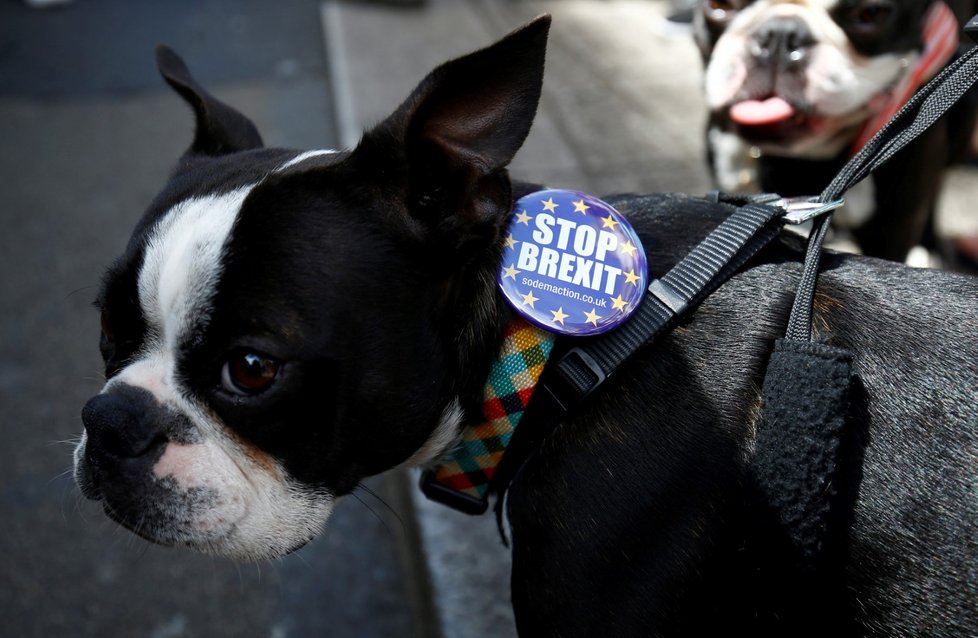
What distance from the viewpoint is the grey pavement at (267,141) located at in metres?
2.96

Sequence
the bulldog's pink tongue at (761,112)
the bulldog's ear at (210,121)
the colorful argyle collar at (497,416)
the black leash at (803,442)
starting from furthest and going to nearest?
the bulldog's pink tongue at (761,112) < the bulldog's ear at (210,121) < the colorful argyle collar at (497,416) < the black leash at (803,442)

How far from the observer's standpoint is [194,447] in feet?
6.06

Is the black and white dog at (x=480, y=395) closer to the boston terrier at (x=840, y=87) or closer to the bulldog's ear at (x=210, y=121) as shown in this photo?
the bulldog's ear at (x=210, y=121)

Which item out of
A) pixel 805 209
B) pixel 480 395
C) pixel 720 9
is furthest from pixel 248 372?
pixel 720 9

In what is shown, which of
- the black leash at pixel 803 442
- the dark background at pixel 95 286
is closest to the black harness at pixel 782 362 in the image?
the black leash at pixel 803 442

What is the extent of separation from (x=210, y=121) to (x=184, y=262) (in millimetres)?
664

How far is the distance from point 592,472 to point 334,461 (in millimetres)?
557

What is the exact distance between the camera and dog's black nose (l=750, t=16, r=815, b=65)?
293 cm

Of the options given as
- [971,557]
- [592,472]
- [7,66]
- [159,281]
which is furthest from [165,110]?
[971,557]

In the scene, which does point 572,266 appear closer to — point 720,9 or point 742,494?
point 742,494

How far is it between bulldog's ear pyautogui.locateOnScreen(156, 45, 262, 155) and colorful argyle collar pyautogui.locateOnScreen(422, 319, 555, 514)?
3.31 ft

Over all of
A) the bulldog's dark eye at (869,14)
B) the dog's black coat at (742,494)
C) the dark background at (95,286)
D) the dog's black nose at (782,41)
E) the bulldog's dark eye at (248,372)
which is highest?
the bulldog's dark eye at (869,14)

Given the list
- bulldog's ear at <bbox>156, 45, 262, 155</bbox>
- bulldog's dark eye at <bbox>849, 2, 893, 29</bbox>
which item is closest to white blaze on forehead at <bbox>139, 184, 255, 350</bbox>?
bulldog's ear at <bbox>156, 45, 262, 155</bbox>

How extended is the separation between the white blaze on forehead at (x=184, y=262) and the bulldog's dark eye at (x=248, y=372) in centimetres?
11
